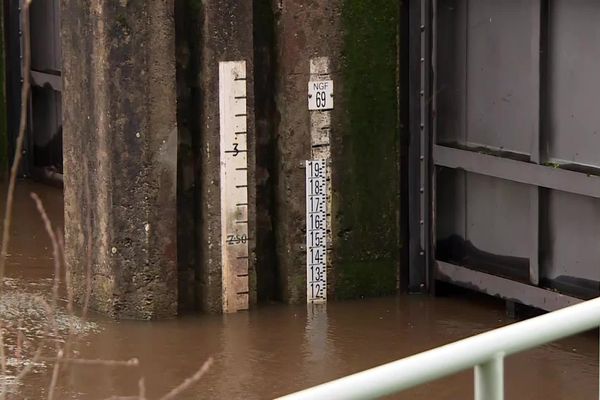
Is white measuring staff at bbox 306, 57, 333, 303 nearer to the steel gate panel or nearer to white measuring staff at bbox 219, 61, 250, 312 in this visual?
white measuring staff at bbox 219, 61, 250, 312

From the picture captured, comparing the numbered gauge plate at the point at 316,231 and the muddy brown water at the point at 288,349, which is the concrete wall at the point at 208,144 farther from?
the muddy brown water at the point at 288,349

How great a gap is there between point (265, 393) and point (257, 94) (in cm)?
175

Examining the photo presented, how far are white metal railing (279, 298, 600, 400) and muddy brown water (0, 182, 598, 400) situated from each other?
3296 millimetres

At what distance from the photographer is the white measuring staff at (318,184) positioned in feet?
21.8

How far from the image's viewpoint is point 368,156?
687cm

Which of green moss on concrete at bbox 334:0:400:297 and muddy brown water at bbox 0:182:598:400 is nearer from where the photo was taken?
muddy brown water at bbox 0:182:598:400

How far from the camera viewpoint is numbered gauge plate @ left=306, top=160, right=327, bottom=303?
6.73 metres

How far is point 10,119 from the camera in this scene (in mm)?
10070

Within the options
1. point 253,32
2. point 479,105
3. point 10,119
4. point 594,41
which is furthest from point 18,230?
point 594,41

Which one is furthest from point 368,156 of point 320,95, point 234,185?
point 234,185

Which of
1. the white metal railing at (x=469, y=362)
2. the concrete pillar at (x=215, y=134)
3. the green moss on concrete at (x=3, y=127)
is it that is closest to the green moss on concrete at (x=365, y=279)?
the concrete pillar at (x=215, y=134)

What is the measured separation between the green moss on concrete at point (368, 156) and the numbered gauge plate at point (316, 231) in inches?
3.0

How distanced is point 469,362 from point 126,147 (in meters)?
4.59

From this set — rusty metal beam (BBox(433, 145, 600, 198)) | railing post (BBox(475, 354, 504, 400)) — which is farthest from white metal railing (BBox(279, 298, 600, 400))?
rusty metal beam (BBox(433, 145, 600, 198))
